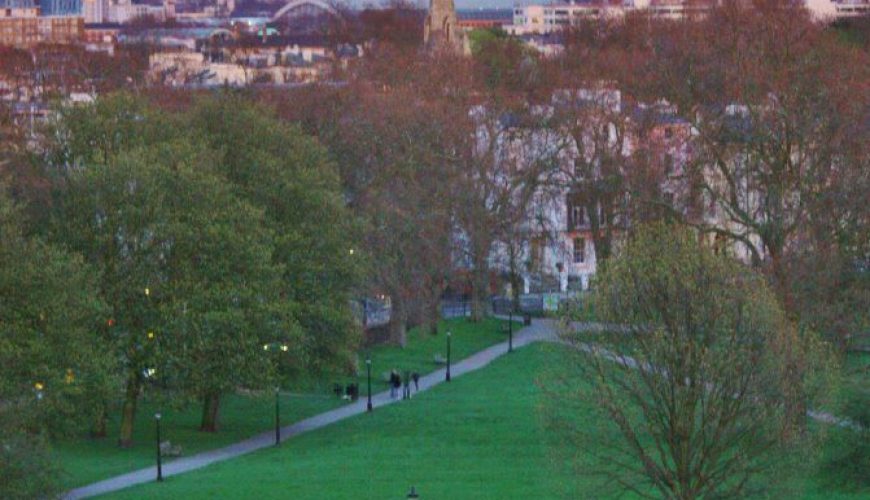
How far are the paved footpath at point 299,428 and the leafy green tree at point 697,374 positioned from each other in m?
8.90

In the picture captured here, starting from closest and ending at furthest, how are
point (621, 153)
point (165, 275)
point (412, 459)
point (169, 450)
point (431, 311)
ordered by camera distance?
1. point (412, 459)
2. point (169, 450)
3. point (165, 275)
4. point (431, 311)
5. point (621, 153)

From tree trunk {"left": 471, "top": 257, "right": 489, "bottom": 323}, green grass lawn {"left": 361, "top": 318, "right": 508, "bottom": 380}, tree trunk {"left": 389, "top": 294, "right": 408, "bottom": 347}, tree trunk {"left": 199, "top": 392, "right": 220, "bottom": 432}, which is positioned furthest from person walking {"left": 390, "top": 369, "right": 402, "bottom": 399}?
tree trunk {"left": 471, "top": 257, "right": 489, "bottom": 323}

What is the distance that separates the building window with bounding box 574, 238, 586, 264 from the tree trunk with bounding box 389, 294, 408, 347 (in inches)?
498

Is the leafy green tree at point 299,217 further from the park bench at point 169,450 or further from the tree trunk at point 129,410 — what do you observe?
the park bench at point 169,450

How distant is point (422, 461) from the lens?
147 feet

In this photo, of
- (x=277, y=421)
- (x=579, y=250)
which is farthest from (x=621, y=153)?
(x=277, y=421)

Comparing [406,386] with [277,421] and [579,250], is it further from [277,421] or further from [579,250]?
[579,250]

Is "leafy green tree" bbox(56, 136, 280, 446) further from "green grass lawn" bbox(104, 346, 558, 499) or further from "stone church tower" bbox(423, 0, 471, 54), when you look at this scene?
"stone church tower" bbox(423, 0, 471, 54)

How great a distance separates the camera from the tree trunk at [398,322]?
6366 cm

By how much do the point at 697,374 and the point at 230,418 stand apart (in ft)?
73.5

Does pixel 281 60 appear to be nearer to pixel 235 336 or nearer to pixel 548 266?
pixel 548 266

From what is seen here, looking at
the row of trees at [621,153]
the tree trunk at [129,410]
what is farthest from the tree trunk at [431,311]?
the tree trunk at [129,410]

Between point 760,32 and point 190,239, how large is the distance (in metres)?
21.9

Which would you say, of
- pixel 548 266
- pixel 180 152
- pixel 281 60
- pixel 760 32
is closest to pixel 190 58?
pixel 281 60
